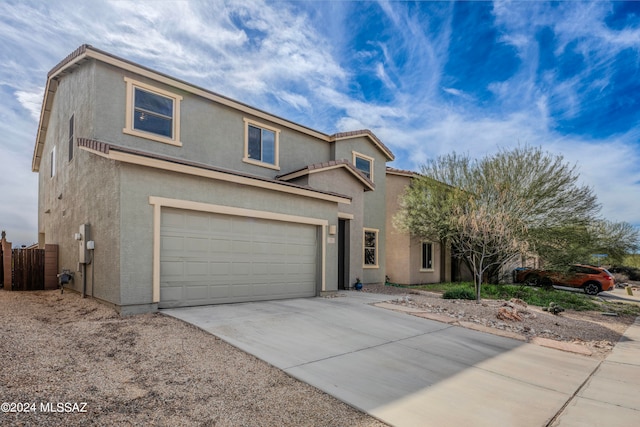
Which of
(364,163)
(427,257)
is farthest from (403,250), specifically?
(364,163)

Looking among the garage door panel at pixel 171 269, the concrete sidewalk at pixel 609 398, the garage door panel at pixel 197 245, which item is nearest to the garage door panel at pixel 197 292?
the garage door panel at pixel 171 269

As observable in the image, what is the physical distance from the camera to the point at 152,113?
10.1 m

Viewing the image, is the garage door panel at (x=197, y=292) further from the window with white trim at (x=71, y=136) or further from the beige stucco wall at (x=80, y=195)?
the window with white trim at (x=71, y=136)

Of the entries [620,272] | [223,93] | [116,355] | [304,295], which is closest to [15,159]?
[223,93]

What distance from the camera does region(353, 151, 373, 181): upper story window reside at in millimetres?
15712

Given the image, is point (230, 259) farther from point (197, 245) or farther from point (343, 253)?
point (343, 253)

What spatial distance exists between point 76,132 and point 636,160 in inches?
842

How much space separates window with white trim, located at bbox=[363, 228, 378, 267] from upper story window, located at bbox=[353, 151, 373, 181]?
8.74ft

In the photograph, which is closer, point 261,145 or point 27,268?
point 27,268

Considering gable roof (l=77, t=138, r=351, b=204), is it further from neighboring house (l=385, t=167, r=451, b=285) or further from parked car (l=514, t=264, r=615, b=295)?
parked car (l=514, t=264, r=615, b=295)

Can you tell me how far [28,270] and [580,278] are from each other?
24.0 metres

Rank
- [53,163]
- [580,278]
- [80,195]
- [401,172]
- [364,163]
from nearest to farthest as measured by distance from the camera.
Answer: [80,195] < [53,163] < [364,163] < [580,278] < [401,172]

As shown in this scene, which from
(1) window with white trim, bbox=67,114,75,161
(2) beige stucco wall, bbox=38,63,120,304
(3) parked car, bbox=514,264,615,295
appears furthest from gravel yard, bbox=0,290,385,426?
(3) parked car, bbox=514,264,615,295

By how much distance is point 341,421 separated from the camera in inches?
133
